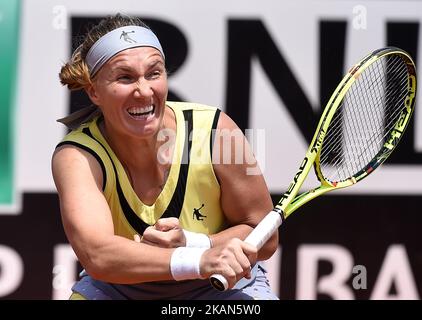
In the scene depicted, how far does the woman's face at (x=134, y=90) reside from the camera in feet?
10.1

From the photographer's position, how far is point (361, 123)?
13.4 ft

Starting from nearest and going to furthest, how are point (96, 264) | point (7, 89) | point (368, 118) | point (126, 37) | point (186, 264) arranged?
point (186, 264)
point (96, 264)
point (126, 37)
point (368, 118)
point (7, 89)

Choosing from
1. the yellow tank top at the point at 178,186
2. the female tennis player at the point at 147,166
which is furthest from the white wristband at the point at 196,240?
the yellow tank top at the point at 178,186

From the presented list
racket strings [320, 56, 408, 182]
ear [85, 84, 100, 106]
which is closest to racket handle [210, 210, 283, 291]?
ear [85, 84, 100, 106]

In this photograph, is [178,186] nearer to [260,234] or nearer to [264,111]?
[260,234]

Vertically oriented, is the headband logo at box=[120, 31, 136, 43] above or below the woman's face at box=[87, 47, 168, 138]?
above

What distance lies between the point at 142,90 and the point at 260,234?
592 mm

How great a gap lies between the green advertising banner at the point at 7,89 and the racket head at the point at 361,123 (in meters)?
1.49

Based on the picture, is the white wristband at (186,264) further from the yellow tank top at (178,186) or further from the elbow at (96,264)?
the yellow tank top at (178,186)

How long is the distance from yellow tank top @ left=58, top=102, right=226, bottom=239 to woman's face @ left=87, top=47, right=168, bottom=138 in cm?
11

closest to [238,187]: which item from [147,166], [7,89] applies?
[147,166]

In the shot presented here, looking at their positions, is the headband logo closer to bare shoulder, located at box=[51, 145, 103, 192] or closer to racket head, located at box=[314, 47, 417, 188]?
bare shoulder, located at box=[51, 145, 103, 192]

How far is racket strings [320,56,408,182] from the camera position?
3.82 m

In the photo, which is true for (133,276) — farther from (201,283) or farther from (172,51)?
(172,51)
